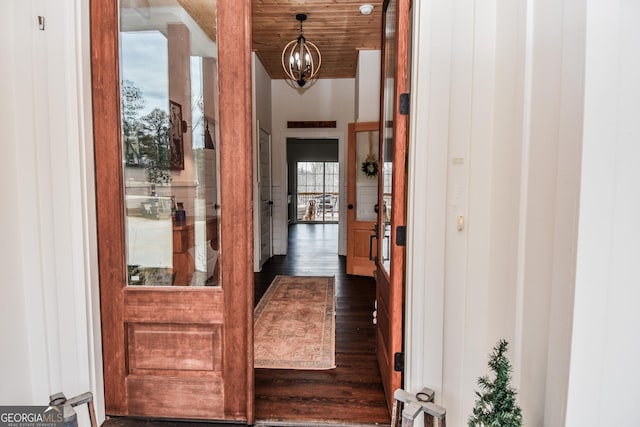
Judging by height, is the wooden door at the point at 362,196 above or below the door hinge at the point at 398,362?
above

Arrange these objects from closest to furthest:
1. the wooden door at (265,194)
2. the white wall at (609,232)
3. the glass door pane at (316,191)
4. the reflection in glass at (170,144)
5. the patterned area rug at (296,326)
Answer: the white wall at (609,232) → the reflection in glass at (170,144) → the patterned area rug at (296,326) → the wooden door at (265,194) → the glass door pane at (316,191)

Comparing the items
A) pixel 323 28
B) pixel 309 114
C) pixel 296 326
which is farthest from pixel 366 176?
pixel 296 326

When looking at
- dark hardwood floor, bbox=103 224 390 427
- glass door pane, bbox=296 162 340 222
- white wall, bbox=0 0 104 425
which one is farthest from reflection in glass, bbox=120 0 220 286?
glass door pane, bbox=296 162 340 222

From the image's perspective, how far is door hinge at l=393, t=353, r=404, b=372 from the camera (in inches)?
66.4

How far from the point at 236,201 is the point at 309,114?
4.75 m

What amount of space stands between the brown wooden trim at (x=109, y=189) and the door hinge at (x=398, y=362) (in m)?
1.44

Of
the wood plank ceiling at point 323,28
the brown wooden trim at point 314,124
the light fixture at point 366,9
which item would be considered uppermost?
the wood plank ceiling at point 323,28

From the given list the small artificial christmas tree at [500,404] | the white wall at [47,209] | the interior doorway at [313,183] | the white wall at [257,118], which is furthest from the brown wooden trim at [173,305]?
the interior doorway at [313,183]

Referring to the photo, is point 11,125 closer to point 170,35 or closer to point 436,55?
point 170,35

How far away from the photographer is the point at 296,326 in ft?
10.1

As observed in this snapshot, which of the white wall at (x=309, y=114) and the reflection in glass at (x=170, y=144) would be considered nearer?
the reflection in glass at (x=170, y=144)

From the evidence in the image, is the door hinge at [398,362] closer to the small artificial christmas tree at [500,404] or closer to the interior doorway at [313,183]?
the small artificial christmas tree at [500,404]

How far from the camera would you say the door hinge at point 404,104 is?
1622 mm

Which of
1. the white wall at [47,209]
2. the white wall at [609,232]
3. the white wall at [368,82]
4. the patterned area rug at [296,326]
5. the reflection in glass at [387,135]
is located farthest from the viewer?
the white wall at [368,82]
